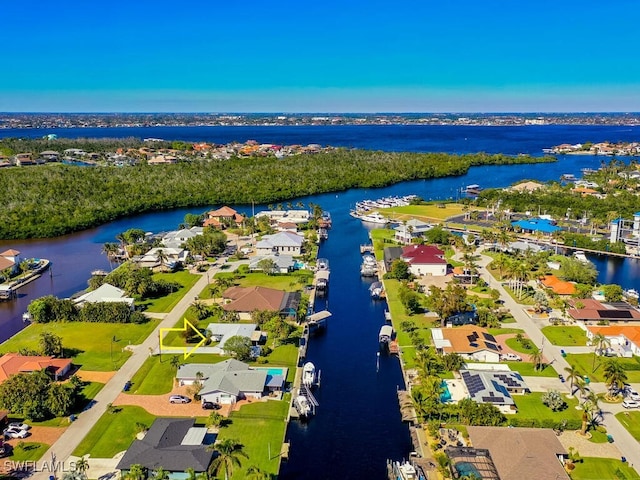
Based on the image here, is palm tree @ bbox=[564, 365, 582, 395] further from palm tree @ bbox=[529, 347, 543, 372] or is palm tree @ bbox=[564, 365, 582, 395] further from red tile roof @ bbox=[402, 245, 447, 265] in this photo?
red tile roof @ bbox=[402, 245, 447, 265]

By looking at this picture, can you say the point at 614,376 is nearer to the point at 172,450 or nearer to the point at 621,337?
the point at 621,337

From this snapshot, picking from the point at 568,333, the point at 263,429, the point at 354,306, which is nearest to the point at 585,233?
the point at 568,333

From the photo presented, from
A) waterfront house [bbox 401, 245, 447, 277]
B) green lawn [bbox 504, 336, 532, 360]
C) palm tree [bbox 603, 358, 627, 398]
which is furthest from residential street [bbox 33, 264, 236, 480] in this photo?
palm tree [bbox 603, 358, 627, 398]

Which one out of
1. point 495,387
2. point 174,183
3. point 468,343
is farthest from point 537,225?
point 174,183

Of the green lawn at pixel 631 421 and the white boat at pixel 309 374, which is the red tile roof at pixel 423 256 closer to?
the white boat at pixel 309 374

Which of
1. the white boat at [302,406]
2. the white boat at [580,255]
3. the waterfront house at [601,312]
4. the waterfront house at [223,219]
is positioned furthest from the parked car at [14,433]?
the white boat at [580,255]
